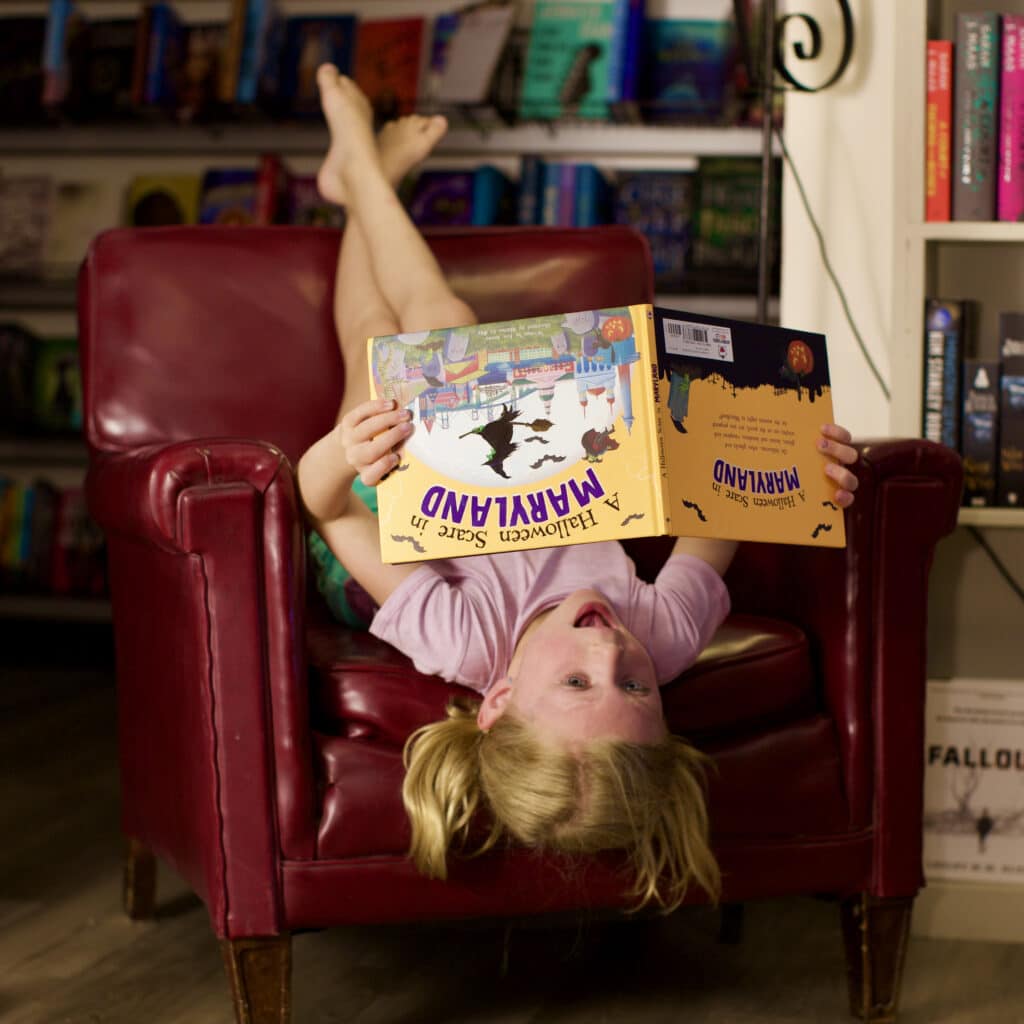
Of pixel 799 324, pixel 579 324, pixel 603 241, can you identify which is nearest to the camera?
pixel 579 324

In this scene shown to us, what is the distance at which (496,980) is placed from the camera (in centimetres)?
161

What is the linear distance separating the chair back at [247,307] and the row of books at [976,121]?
1.43 feet

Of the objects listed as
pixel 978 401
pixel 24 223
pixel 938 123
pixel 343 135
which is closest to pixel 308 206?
pixel 24 223

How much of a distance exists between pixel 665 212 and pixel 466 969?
200cm

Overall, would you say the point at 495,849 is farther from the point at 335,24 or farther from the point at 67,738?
the point at 335,24

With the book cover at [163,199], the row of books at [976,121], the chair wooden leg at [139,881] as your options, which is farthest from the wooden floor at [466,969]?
the book cover at [163,199]

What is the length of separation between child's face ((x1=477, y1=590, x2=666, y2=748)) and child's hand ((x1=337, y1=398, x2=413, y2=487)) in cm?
25

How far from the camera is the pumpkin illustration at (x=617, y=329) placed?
1.19m

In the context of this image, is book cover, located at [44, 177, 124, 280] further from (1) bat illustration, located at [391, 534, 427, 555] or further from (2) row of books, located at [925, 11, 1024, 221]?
(1) bat illustration, located at [391, 534, 427, 555]

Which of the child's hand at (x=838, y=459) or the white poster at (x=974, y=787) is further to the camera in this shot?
the white poster at (x=974, y=787)

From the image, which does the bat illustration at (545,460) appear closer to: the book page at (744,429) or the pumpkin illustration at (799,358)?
the book page at (744,429)

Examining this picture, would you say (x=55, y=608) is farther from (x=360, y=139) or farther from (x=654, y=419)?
(x=654, y=419)

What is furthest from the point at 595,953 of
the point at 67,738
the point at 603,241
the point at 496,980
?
the point at 67,738

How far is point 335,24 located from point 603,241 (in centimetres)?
162
